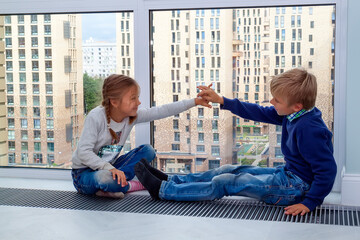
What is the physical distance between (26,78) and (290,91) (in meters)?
1.62

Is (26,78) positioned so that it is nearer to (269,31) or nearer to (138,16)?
(138,16)

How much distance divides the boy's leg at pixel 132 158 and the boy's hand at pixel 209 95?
0.41m

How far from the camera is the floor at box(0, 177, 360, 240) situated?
190cm

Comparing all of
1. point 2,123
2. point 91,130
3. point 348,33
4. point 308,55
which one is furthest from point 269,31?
point 2,123

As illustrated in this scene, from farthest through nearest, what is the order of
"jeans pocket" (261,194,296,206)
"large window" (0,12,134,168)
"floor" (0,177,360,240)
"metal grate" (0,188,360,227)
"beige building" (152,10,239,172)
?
"large window" (0,12,134,168)
"beige building" (152,10,239,172)
"jeans pocket" (261,194,296,206)
"metal grate" (0,188,360,227)
"floor" (0,177,360,240)

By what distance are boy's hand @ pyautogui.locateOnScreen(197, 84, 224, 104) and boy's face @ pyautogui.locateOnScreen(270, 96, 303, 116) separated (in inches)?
12.6

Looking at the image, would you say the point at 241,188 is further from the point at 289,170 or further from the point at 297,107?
the point at 297,107

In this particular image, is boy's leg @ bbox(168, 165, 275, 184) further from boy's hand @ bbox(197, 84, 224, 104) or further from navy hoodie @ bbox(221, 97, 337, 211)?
boy's hand @ bbox(197, 84, 224, 104)

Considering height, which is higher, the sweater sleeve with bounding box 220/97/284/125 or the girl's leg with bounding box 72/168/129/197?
the sweater sleeve with bounding box 220/97/284/125

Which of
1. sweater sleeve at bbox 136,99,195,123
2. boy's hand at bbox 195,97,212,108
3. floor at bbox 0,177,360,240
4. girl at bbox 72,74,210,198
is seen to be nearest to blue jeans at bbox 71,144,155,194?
girl at bbox 72,74,210,198

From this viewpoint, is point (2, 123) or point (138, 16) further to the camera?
point (2, 123)

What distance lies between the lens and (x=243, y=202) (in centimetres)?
239

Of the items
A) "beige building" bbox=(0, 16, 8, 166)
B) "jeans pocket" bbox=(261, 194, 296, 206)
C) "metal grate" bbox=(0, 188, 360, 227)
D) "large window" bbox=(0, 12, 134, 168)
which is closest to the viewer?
"metal grate" bbox=(0, 188, 360, 227)

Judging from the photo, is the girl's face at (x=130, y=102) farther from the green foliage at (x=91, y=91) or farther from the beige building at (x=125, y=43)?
the green foliage at (x=91, y=91)
